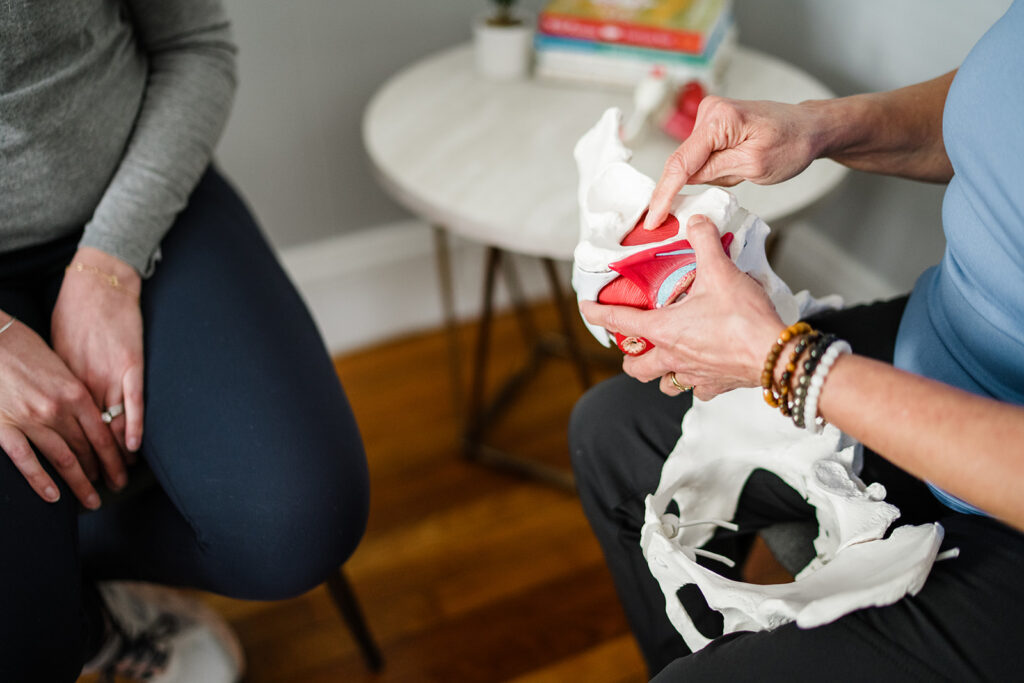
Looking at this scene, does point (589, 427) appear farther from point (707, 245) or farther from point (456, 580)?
point (456, 580)

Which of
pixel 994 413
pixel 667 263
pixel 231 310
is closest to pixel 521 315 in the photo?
pixel 231 310

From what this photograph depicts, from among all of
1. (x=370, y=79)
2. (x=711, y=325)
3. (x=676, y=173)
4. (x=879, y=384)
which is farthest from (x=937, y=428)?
(x=370, y=79)

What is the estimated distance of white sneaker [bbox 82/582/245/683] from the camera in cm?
98

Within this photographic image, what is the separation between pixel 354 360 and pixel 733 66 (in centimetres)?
94

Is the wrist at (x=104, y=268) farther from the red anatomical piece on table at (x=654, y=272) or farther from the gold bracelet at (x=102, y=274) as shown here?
the red anatomical piece on table at (x=654, y=272)

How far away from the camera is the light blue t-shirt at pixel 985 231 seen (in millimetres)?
606

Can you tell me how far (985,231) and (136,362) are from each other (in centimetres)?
77

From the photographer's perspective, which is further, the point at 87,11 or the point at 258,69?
the point at 258,69

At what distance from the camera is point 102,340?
773mm

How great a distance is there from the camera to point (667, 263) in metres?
0.68

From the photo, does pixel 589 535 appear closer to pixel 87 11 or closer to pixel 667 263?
pixel 667 263

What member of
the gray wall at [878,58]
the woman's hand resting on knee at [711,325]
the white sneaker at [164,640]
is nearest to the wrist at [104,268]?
the white sneaker at [164,640]

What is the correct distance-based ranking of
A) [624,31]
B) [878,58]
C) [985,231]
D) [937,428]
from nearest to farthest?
[937,428] < [985,231] < [624,31] < [878,58]

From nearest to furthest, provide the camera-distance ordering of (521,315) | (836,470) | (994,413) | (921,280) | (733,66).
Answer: (994,413)
(836,470)
(921,280)
(733,66)
(521,315)
